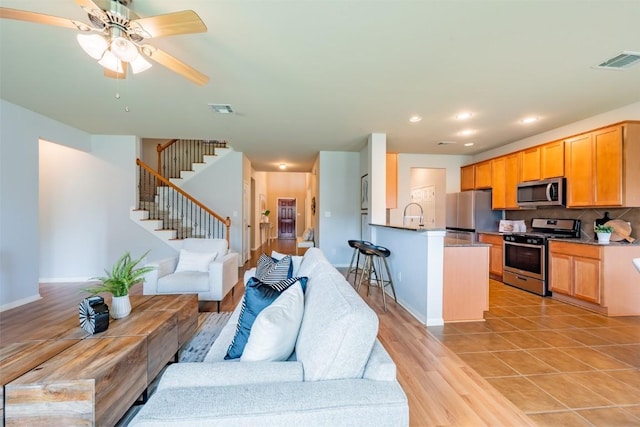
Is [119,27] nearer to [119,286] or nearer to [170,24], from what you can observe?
[170,24]

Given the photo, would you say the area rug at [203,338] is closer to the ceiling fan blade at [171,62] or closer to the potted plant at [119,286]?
the potted plant at [119,286]

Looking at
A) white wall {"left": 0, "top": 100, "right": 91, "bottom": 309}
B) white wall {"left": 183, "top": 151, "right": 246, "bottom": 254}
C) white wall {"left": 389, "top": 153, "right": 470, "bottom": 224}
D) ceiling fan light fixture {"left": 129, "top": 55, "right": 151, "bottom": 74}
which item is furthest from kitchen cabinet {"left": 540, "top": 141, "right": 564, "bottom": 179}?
white wall {"left": 0, "top": 100, "right": 91, "bottom": 309}

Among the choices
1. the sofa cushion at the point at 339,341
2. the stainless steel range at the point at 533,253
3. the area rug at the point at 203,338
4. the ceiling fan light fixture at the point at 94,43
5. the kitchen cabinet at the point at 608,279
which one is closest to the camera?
the sofa cushion at the point at 339,341

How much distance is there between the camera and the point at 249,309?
147 centimetres

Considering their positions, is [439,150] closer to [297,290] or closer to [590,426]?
[590,426]

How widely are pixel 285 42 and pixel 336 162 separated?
4.07 meters

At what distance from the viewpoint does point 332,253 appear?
243 inches

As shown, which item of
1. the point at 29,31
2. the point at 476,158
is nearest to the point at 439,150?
the point at 476,158

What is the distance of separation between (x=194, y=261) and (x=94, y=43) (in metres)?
2.48

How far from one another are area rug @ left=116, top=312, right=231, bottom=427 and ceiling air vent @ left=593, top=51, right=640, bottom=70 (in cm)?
429

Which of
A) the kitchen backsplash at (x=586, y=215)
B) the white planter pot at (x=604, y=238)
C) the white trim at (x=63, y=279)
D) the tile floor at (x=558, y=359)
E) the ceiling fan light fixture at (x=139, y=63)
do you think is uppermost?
the ceiling fan light fixture at (x=139, y=63)

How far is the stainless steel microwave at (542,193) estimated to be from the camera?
13.5 ft

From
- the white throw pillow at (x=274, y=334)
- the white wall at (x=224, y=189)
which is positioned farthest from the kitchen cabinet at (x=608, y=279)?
the white wall at (x=224, y=189)

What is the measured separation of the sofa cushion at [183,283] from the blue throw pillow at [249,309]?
6.76ft
